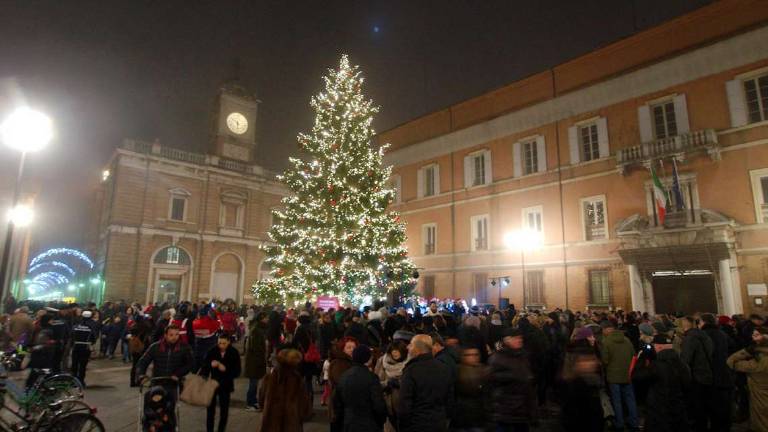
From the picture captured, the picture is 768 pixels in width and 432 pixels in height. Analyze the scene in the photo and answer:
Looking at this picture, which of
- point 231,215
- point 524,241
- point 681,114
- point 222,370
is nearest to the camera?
point 222,370

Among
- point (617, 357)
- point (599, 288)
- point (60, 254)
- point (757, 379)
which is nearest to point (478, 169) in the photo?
point (599, 288)

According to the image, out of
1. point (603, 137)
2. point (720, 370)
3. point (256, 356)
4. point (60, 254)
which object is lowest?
point (256, 356)

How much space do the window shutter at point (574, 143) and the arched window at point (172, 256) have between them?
1079 inches

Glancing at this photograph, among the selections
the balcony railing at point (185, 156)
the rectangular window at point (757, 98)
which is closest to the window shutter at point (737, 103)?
the rectangular window at point (757, 98)

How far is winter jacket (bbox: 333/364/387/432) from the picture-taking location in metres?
4.61

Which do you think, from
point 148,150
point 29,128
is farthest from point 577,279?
point 148,150

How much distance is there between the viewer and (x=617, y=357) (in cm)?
769

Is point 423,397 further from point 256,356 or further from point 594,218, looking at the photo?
point 594,218

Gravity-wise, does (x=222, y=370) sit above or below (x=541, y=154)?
below

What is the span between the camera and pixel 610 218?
21.4m

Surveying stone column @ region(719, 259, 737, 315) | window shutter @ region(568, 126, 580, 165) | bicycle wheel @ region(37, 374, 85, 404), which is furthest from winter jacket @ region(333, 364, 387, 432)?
window shutter @ region(568, 126, 580, 165)

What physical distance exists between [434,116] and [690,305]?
19.0 metres

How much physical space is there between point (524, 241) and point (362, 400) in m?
21.2

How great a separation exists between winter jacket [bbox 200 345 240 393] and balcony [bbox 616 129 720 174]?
64.9 feet
